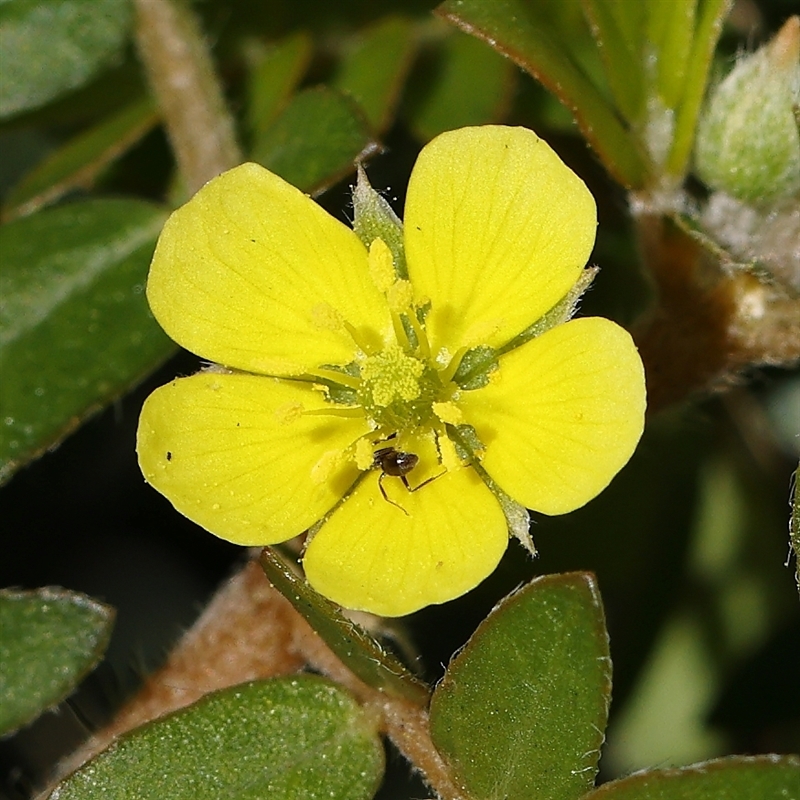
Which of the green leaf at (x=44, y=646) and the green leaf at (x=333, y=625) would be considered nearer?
the green leaf at (x=333, y=625)

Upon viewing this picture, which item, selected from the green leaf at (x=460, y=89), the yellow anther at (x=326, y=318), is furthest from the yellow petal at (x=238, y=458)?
the green leaf at (x=460, y=89)

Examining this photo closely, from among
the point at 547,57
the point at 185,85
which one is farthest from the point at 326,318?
the point at 185,85

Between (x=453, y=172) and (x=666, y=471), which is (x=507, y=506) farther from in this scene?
(x=666, y=471)

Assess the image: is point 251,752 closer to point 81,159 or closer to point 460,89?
point 81,159

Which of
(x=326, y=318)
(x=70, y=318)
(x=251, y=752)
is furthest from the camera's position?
(x=70, y=318)

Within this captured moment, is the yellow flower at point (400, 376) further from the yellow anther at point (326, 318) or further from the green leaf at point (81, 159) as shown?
the green leaf at point (81, 159)

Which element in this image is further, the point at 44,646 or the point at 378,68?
the point at 378,68
